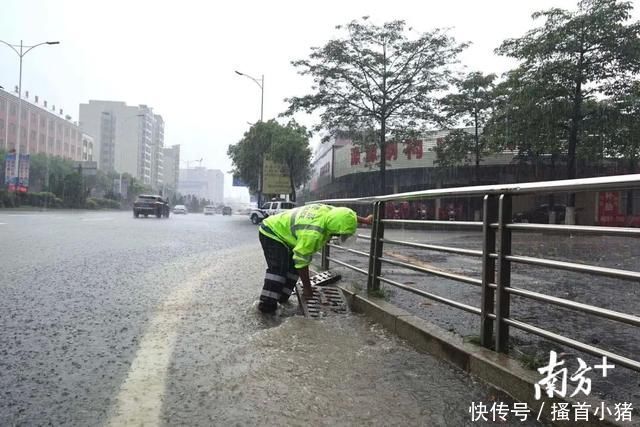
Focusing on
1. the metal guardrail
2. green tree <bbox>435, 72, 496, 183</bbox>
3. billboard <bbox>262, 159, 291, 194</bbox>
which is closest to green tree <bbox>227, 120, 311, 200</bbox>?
billboard <bbox>262, 159, 291, 194</bbox>

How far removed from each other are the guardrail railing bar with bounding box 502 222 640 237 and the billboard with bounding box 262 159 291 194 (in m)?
38.7

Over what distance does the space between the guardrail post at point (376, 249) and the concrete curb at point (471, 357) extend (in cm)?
54

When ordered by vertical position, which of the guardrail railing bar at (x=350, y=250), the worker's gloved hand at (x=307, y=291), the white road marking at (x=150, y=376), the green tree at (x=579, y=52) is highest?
the green tree at (x=579, y=52)

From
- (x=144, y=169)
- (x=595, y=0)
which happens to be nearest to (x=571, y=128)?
(x=595, y=0)

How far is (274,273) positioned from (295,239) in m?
0.42

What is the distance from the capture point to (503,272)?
3.36m

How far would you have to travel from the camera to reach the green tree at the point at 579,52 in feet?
65.6

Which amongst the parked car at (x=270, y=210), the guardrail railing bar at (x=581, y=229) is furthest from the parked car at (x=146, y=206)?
the guardrail railing bar at (x=581, y=229)

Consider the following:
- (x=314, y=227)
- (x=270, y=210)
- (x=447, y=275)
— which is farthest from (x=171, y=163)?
(x=447, y=275)

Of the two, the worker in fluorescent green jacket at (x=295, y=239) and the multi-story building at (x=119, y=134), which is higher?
the multi-story building at (x=119, y=134)

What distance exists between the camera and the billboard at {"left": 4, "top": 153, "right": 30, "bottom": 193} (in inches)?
1661

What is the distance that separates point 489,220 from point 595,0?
20.9 metres

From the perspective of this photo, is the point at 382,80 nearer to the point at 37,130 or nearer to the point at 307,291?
the point at 307,291

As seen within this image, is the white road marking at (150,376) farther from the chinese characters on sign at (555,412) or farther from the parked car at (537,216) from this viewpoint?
the parked car at (537,216)
